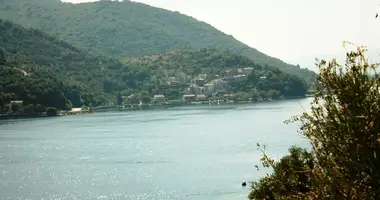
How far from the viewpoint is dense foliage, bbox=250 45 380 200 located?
12.1 meters

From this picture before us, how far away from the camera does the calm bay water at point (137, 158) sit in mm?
55094

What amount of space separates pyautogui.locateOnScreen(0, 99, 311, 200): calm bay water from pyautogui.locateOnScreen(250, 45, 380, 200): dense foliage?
65.9 feet

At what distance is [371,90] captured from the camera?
12719 mm

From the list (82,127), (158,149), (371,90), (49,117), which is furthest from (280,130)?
(371,90)

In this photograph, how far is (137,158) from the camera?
255ft

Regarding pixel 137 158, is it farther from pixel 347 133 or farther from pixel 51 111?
pixel 51 111

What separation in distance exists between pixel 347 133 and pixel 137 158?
218ft

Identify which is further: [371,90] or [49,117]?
[49,117]

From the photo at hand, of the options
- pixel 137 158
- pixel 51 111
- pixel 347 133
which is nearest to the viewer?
pixel 347 133

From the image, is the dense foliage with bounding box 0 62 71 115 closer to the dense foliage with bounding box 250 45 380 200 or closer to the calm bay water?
the calm bay water

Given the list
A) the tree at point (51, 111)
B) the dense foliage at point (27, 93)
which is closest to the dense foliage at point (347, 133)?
the dense foliage at point (27, 93)

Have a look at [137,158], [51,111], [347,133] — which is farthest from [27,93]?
[347,133]

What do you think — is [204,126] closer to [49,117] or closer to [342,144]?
[49,117]

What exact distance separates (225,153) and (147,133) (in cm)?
3461
